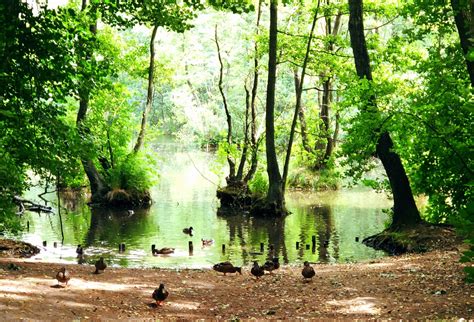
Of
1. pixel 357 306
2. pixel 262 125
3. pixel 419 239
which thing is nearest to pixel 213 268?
pixel 357 306

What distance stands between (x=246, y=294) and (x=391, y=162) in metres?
7.87

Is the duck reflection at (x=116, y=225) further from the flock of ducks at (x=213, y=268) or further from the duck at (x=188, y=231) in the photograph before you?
the flock of ducks at (x=213, y=268)

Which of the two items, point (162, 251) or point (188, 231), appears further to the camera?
point (188, 231)

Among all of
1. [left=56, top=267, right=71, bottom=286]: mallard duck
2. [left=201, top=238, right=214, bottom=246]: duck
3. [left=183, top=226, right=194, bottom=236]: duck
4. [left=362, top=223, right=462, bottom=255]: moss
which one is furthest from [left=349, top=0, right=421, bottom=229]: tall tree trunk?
[left=56, top=267, right=71, bottom=286]: mallard duck

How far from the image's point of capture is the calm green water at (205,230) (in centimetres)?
1669

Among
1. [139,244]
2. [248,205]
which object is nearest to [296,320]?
[139,244]

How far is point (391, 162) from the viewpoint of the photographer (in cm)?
1678

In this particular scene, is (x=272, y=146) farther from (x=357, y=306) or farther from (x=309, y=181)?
(x=357, y=306)

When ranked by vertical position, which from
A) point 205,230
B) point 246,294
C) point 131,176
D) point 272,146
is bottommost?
point 246,294

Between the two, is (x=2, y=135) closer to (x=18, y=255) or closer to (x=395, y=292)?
(x=18, y=255)

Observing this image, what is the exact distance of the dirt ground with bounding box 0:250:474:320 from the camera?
8070 millimetres

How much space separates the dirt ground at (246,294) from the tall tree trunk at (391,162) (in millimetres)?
3899

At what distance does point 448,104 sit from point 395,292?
575 centimetres

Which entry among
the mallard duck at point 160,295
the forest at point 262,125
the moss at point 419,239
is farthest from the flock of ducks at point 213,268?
the moss at point 419,239
